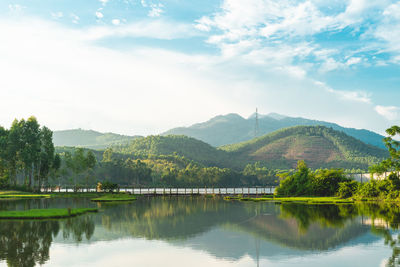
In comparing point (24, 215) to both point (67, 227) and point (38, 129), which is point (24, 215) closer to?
point (67, 227)

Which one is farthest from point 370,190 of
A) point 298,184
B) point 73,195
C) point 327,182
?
point 73,195

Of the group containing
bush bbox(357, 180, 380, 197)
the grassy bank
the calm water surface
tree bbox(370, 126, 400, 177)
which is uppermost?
tree bbox(370, 126, 400, 177)

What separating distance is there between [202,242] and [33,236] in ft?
44.0

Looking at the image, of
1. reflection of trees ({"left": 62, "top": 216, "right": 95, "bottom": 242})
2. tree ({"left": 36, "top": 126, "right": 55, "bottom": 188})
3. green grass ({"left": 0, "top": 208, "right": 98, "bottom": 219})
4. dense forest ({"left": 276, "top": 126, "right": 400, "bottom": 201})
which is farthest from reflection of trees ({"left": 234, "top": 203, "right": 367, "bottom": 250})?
tree ({"left": 36, "top": 126, "right": 55, "bottom": 188})

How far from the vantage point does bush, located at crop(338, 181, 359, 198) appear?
72.8m

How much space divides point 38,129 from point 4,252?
2876 inches

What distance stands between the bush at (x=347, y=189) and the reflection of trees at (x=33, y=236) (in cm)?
4930

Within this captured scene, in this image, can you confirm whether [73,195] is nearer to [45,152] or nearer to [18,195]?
[18,195]

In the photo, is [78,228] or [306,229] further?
[78,228]

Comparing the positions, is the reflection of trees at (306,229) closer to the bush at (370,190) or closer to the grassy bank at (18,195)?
the bush at (370,190)

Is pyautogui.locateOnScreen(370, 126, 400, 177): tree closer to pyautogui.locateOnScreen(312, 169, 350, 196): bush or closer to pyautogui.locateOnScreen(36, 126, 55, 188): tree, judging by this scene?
pyautogui.locateOnScreen(312, 169, 350, 196): bush

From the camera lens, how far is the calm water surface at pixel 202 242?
920 inches

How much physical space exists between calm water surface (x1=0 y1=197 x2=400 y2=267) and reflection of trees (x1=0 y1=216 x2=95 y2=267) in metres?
0.06

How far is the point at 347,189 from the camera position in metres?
73.1
